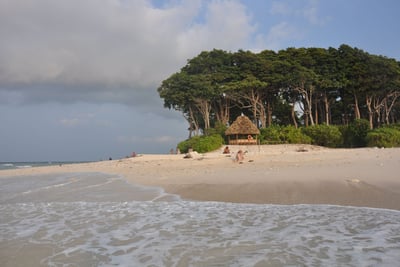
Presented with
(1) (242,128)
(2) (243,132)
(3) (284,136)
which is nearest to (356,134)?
(3) (284,136)

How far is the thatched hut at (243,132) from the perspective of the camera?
32.5 metres

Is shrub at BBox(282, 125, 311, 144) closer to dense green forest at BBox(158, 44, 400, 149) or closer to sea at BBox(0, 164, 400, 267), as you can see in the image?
dense green forest at BBox(158, 44, 400, 149)

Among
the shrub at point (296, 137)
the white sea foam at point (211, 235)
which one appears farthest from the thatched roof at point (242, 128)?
the white sea foam at point (211, 235)

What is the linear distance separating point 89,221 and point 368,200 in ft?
17.6

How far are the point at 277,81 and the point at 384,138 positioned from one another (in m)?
13.8

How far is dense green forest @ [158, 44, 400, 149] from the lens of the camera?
1436 inches

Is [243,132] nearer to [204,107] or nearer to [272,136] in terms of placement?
[272,136]

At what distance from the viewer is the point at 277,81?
37.0m

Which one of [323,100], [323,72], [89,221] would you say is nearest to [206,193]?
[89,221]

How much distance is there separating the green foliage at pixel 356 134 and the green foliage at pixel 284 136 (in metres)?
3.34

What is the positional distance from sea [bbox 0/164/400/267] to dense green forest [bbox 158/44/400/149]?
30.0 metres

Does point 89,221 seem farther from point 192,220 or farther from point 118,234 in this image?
point 192,220

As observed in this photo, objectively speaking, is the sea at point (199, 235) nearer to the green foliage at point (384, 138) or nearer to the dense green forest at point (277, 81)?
the green foliage at point (384, 138)

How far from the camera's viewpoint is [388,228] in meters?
4.68
